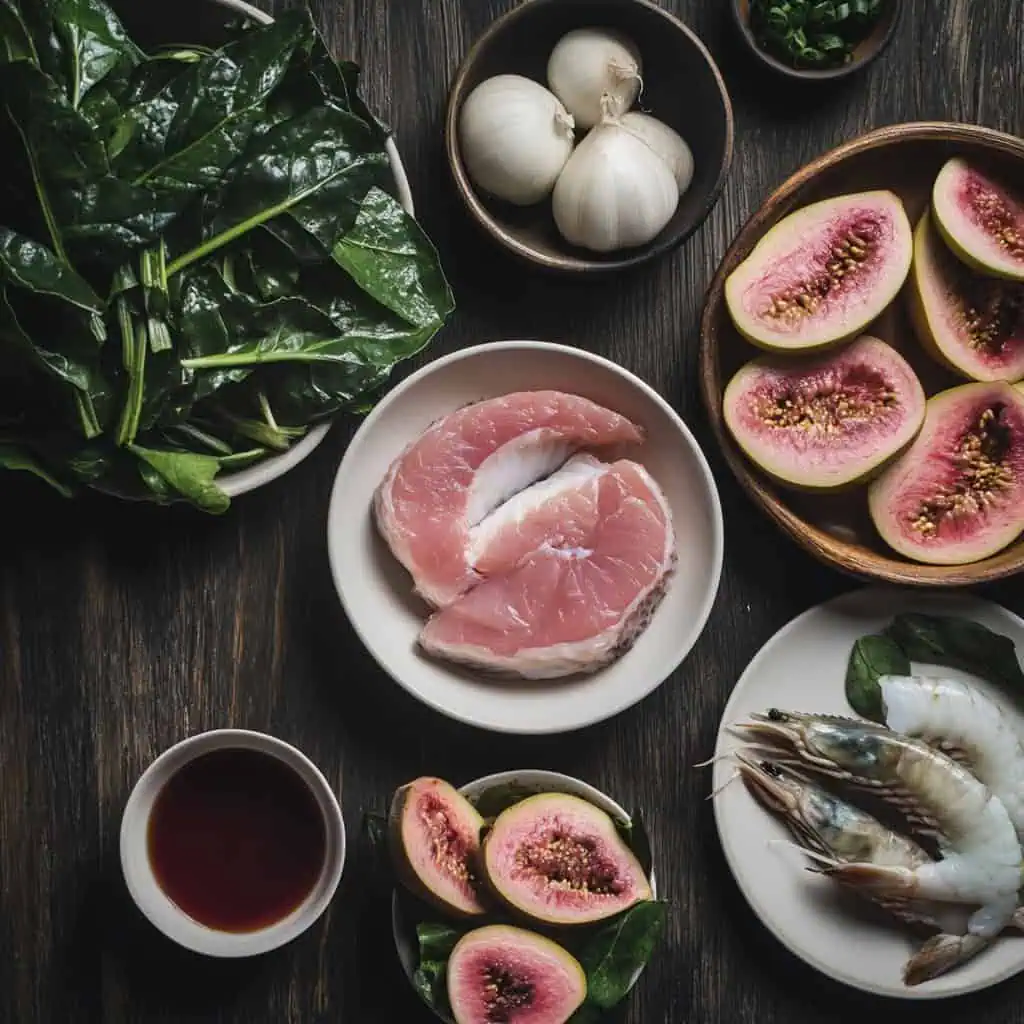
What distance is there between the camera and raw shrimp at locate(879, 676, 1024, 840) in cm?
165

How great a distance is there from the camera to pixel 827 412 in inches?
62.1

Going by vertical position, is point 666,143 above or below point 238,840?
above

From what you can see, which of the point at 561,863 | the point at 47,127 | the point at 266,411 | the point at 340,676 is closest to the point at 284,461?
the point at 266,411

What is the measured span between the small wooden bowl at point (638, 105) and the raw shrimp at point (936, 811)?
0.67m

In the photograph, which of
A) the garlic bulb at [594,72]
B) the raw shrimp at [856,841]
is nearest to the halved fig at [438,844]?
the raw shrimp at [856,841]

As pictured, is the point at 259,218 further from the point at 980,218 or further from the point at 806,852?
the point at 806,852

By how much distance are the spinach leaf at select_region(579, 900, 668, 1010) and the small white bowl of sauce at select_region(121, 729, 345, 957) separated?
351mm

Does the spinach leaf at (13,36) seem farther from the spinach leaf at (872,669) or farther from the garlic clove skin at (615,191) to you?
the spinach leaf at (872,669)

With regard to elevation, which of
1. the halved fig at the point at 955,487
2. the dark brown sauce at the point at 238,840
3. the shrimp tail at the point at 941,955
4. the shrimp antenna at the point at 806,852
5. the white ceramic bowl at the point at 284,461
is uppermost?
the white ceramic bowl at the point at 284,461

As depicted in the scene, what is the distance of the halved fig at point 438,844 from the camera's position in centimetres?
147

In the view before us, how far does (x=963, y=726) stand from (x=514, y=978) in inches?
27.3

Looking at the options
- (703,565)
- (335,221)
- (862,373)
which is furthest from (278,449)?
(862,373)

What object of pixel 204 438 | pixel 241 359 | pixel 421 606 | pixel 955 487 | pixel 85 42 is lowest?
pixel 421 606

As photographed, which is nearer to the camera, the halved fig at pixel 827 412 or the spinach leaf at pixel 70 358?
the spinach leaf at pixel 70 358
